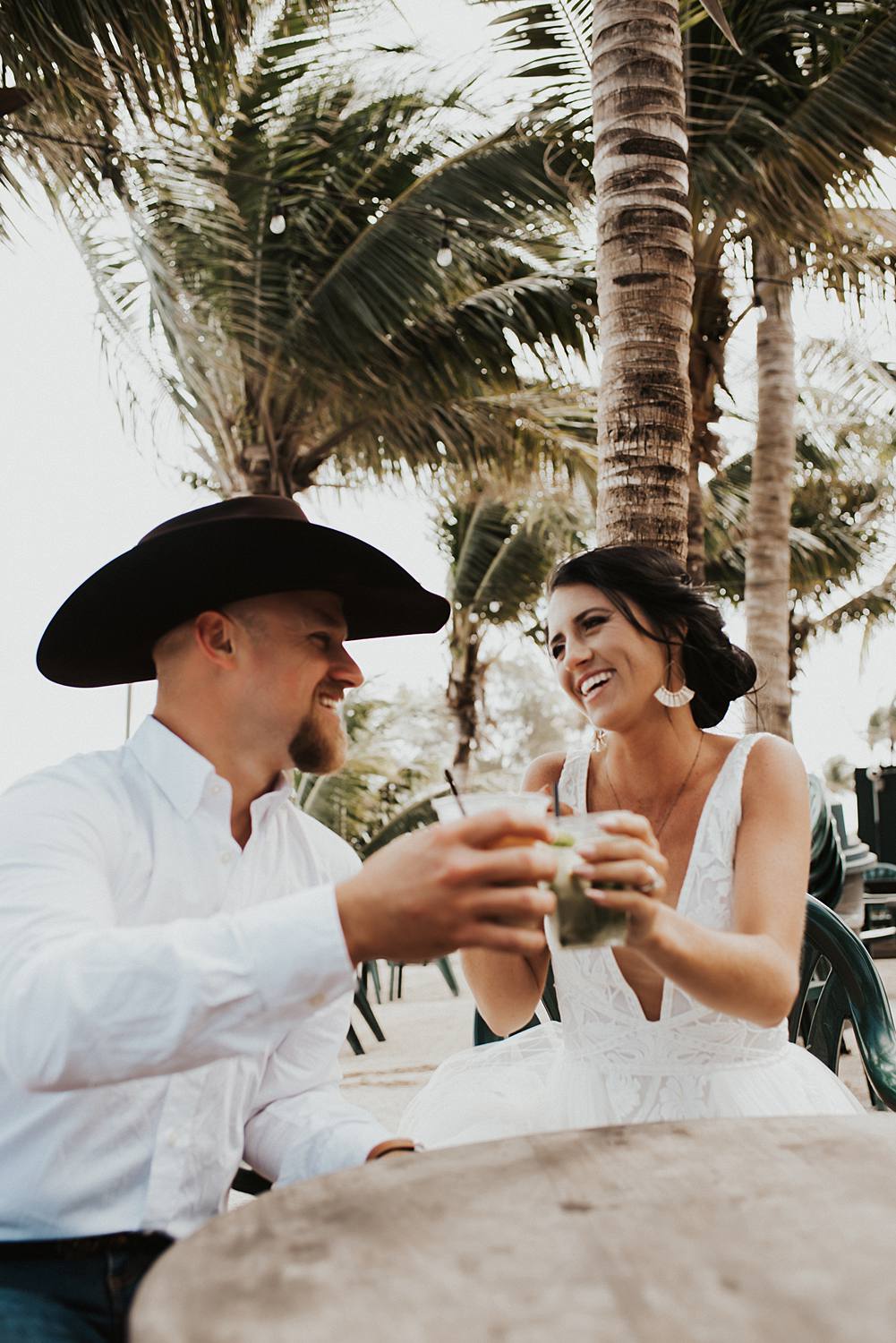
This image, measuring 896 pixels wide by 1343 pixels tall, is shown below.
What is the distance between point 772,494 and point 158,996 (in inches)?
299

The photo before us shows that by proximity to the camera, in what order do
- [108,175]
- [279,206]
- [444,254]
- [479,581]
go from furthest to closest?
[479,581]
[279,206]
[444,254]
[108,175]

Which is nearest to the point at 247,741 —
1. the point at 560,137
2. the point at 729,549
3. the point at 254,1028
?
the point at 254,1028

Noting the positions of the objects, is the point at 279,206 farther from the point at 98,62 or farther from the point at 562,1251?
the point at 562,1251

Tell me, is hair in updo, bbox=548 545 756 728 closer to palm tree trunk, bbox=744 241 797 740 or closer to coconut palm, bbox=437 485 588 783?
palm tree trunk, bbox=744 241 797 740

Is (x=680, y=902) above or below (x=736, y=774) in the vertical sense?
below

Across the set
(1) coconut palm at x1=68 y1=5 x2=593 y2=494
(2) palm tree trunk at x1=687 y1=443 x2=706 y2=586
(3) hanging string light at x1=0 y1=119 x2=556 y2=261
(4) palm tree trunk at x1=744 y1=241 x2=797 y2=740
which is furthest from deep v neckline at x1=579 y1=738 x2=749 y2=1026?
(1) coconut palm at x1=68 y1=5 x2=593 y2=494

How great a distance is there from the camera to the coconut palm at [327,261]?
8766mm

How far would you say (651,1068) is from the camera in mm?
2512

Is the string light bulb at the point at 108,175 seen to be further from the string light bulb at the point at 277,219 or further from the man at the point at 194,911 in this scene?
the man at the point at 194,911

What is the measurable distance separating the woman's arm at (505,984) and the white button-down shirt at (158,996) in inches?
18.1

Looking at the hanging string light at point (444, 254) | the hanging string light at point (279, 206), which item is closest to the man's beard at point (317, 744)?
the hanging string light at point (279, 206)

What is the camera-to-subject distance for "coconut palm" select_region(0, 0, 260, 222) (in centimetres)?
572

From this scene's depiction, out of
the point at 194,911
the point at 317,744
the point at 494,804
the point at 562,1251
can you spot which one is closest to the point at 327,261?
the point at 317,744

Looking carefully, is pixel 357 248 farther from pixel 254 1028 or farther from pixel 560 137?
pixel 254 1028
